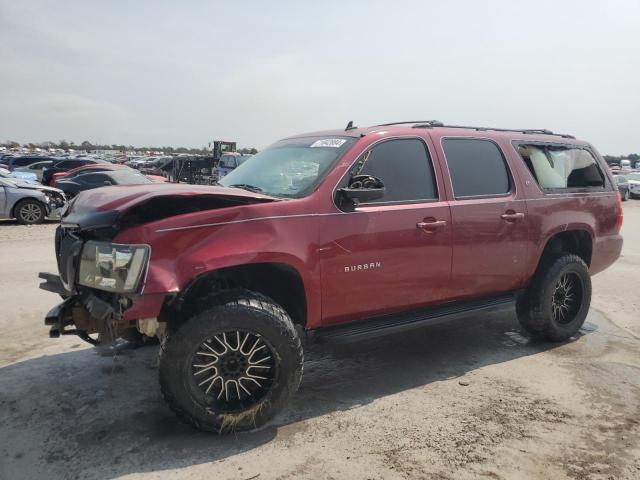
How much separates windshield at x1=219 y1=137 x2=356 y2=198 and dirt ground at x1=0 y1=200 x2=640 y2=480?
61.6 inches

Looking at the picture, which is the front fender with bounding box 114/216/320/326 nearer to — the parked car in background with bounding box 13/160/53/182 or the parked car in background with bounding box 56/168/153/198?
the parked car in background with bounding box 56/168/153/198

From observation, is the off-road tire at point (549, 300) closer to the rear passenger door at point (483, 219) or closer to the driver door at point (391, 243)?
the rear passenger door at point (483, 219)

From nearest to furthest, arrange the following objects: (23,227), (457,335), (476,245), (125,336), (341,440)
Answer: (341,440) → (125,336) → (476,245) → (457,335) → (23,227)

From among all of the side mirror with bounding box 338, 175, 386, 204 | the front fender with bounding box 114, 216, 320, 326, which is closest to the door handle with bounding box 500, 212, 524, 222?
the side mirror with bounding box 338, 175, 386, 204

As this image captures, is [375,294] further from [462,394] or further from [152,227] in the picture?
[152,227]

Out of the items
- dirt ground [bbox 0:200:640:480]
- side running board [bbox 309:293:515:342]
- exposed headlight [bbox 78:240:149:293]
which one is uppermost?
exposed headlight [bbox 78:240:149:293]

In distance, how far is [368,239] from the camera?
3666 mm

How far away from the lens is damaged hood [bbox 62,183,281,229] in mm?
3059

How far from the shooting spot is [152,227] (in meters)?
2.99

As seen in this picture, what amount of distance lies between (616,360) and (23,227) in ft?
40.7

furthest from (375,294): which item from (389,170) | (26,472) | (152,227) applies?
(26,472)

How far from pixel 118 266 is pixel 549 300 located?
3842 millimetres

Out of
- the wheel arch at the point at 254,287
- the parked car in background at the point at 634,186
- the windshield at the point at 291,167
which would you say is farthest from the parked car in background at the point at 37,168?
the parked car in background at the point at 634,186

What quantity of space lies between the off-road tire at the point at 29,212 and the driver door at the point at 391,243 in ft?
38.2
